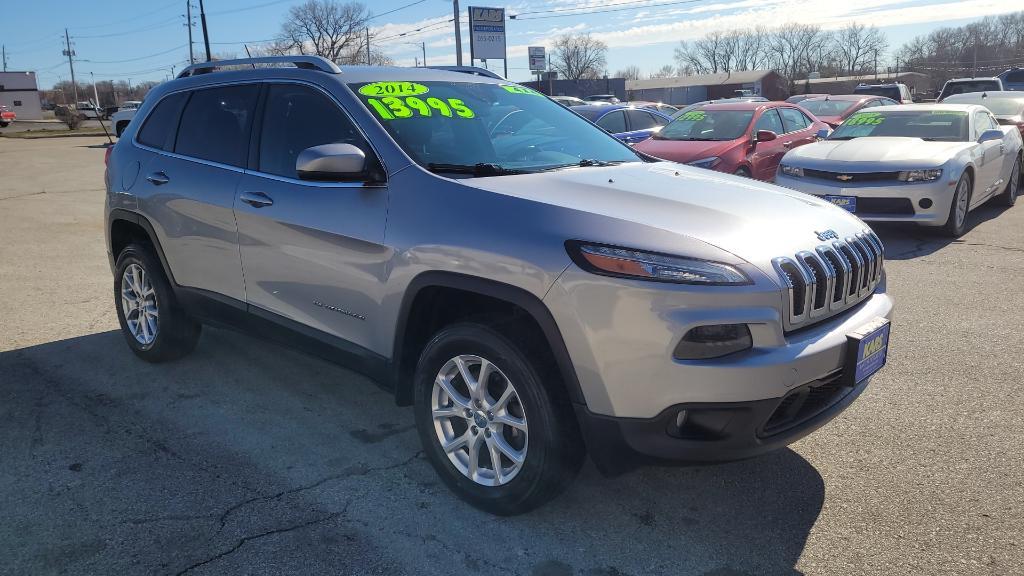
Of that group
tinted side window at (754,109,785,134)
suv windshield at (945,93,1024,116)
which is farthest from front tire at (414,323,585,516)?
suv windshield at (945,93,1024,116)

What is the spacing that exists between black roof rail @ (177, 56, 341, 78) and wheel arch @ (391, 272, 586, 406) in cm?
135

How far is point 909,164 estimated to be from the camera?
8203 mm

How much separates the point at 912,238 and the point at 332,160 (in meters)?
7.75

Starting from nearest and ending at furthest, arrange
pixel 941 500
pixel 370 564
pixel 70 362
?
pixel 370 564, pixel 941 500, pixel 70 362

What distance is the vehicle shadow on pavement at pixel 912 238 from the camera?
8.02 metres

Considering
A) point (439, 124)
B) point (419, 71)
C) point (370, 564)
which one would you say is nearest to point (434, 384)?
point (370, 564)

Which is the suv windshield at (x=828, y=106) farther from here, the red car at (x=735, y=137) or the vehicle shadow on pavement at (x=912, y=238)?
the vehicle shadow on pavement at (x=912, y=238)

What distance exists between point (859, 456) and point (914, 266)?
14.8 feet

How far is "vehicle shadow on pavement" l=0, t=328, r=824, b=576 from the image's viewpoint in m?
2.80

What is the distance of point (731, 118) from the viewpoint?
36.2 ft

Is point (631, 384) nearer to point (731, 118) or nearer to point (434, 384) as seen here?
point (434, 384)

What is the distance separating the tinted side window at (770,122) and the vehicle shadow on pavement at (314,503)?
8.35 meters

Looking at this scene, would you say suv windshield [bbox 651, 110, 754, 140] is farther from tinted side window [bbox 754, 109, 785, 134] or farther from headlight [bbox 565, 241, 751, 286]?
headlight [bbox 565, 241, 751, 286]

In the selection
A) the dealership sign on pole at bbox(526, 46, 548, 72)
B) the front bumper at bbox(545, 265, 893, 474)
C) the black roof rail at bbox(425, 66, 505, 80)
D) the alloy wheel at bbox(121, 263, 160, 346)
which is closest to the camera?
the front bumper at bbox(545, 265, 893, 474)
